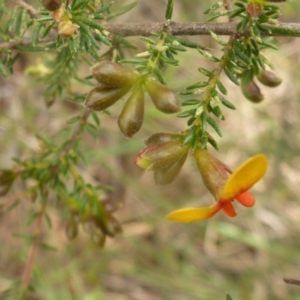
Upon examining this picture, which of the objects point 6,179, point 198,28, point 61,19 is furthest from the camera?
point 6,179

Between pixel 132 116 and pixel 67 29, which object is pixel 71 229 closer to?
pixel 132 116

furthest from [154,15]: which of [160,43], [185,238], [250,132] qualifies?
[160,43]

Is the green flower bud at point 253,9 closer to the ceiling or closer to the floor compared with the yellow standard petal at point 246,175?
closer to the ceiling

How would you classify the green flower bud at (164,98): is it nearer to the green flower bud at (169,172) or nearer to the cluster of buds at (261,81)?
the green flower bud at (169,172)

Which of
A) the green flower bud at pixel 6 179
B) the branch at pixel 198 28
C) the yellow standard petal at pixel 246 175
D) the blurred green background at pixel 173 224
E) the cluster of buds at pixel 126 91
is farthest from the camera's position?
the blurred green background at pixel 173 224

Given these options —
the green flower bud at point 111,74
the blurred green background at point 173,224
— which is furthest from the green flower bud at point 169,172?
the blurred green background at point 173,224

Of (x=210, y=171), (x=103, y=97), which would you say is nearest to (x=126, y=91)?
(x=103, y=97)

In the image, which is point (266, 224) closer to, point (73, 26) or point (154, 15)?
point (154, 15)
